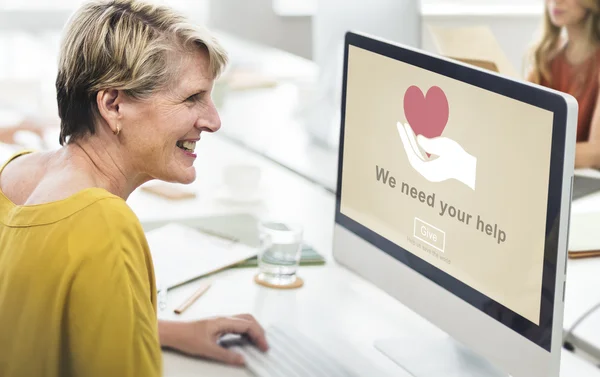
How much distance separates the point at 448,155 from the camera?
1.39 meters

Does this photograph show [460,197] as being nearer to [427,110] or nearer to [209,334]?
[427,110]

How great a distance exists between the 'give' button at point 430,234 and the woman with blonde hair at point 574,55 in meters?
1.67

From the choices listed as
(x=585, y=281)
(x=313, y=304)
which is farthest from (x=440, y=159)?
(x=585, y=281)

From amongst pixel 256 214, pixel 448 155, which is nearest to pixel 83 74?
pixel 448 155

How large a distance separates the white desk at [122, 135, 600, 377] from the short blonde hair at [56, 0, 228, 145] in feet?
1.51

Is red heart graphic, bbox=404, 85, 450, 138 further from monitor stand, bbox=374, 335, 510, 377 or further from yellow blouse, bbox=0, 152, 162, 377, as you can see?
yellow blouse, bbox=0, 152, 162, 377

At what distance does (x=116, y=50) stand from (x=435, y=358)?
2.36 ft

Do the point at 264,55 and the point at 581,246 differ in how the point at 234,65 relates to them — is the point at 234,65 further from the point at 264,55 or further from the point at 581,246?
the point at 581,246

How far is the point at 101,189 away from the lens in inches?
49.5

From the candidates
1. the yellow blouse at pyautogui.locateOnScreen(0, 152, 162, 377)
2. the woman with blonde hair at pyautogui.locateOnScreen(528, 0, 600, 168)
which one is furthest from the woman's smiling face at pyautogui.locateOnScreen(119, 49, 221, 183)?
the woman with blonde hair at pyautogui.locateOnScreen(528, 0, 600, 168)

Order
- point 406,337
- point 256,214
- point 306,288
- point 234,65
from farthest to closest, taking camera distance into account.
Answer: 1. point 234,65
2. point 256,214
3. point 306,288
4. point 406,337

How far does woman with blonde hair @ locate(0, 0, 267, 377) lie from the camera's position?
3.95 ft

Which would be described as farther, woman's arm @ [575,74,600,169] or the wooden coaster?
woman's arm @ [575,74,600,169]

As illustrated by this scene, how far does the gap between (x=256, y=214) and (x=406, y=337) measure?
71cm
